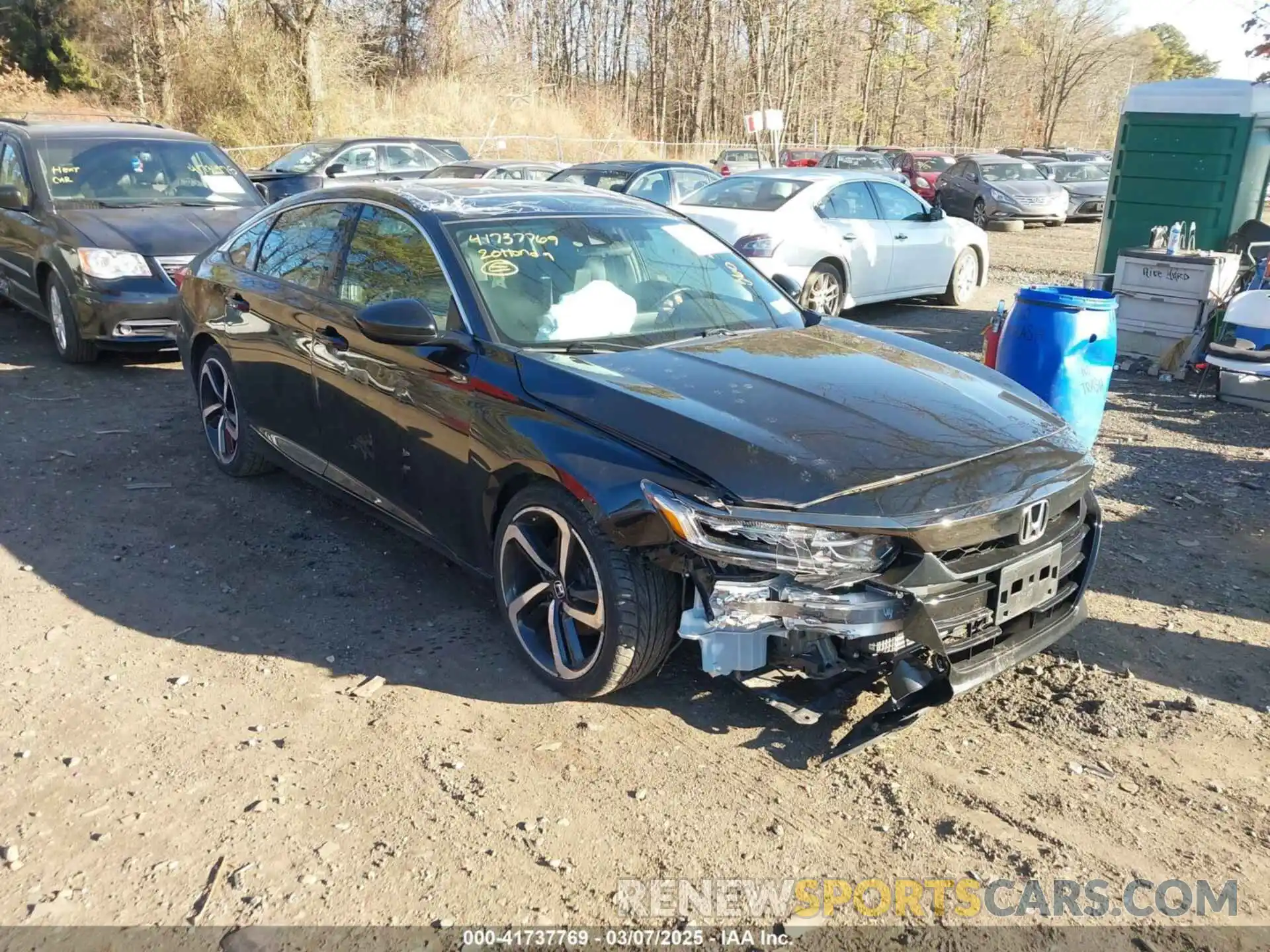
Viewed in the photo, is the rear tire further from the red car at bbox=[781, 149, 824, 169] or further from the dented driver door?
the red car at bbox=[781, 149, 824, 169]

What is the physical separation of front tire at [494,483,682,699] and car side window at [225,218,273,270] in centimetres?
266

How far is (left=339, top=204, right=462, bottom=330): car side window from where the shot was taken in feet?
13.3

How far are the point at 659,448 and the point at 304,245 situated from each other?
106 inches

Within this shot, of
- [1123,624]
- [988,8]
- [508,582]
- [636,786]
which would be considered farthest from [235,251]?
[988,8]

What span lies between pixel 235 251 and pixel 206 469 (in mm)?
1325

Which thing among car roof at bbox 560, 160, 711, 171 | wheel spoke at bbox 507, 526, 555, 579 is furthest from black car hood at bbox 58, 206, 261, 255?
wheel spoke at bbox 507, 526, 555, 579

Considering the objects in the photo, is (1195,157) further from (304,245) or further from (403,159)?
(403,159)

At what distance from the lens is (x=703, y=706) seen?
11.7 ft

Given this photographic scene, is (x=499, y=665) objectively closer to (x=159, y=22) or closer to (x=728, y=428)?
(x=728, y=428)

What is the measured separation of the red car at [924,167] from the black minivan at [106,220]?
20063mm

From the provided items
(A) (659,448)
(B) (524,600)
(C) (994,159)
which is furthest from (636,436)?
(C) (994,159)

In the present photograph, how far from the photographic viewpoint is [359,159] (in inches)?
628

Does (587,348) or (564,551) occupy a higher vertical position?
(587,348)

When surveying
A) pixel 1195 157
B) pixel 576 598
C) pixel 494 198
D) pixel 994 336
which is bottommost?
pixel 576 598
